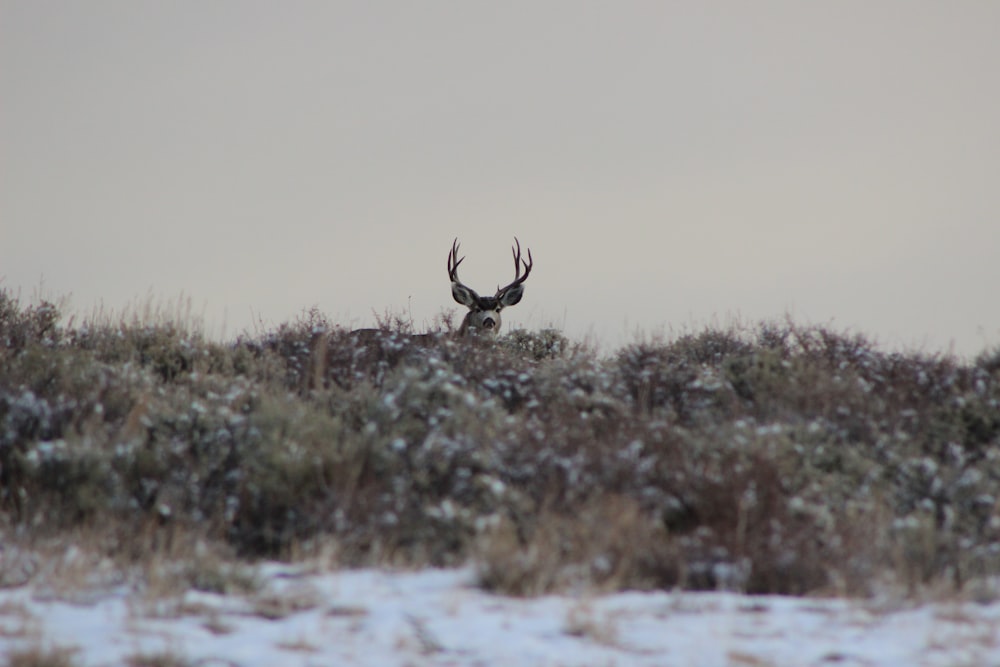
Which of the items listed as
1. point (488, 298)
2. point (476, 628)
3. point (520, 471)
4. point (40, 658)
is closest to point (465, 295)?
point (488, 298)

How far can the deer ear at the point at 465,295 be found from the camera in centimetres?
1803

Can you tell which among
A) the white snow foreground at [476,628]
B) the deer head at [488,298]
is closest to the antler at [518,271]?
the deer head at [488,298]

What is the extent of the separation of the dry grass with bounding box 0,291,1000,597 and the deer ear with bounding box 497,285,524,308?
674cm

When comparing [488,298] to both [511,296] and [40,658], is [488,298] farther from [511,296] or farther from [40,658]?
[40,658]

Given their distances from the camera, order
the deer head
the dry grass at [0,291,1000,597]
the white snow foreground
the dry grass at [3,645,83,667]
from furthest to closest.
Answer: the deer head, the dry grass at [0,291,1000,597], the white snow foreground, the dry grass at [3,645,83,667]

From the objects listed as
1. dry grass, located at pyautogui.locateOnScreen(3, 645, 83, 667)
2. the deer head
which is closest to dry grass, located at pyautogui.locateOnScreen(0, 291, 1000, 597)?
dry grass, located at pyautogui.locateOnScreen(3, 645, 83, 667)

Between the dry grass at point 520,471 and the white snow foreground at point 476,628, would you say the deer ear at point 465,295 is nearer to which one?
the dry grass at point 520,471

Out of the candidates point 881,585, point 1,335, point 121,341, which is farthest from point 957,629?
point 1,335

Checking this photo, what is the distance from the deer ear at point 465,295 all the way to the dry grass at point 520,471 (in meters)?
6.73

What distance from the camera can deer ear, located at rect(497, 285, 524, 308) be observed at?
18.0 meters

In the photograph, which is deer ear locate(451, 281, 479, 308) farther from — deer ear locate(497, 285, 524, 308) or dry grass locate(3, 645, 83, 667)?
dry grass locate(3, 645, 83, 667)

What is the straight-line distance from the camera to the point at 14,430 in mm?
8633

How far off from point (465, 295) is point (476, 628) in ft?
41.9

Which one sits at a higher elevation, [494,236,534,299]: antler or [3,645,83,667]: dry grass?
[494,236,534,299]: antler
